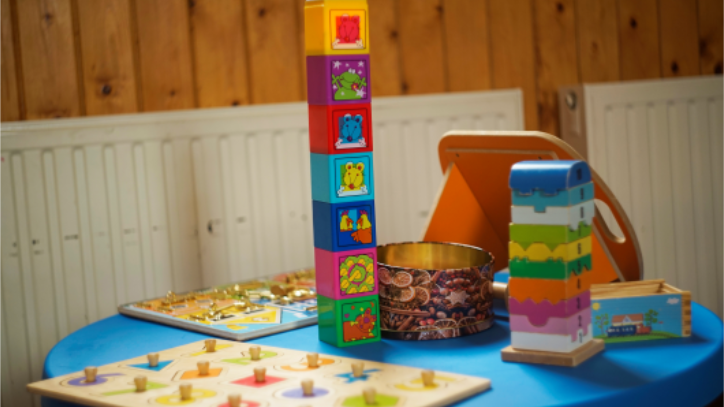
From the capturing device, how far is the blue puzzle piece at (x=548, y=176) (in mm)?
836

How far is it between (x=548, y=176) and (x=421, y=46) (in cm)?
121

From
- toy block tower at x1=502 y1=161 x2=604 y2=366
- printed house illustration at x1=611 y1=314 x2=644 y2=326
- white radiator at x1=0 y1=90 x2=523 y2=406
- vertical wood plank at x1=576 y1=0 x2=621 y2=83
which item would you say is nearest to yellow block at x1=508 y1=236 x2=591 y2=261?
toy block tower at x1=502 y1=161 x2=604 y2=366

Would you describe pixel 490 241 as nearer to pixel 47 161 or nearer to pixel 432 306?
pixel 432 306

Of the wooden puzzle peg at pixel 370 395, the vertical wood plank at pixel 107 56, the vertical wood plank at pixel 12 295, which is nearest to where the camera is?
the wooden puzzle peg at pixel 370 395

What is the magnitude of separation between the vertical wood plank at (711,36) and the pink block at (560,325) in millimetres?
1657

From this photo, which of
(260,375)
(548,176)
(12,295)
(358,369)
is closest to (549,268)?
(548,176)

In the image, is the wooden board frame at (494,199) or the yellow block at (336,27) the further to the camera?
the wooden board frame at (494,199)

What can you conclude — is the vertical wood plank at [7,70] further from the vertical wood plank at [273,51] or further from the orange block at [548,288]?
the orange block at [548,288]

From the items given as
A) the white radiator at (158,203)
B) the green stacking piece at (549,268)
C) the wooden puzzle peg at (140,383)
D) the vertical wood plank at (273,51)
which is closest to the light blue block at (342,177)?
the green stacking piece at (549,268)

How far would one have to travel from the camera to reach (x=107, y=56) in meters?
1.63

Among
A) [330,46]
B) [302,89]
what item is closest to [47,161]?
[302,89]

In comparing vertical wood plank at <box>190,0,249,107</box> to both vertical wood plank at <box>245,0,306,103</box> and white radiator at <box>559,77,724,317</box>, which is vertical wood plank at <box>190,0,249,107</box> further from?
white radiator at <box>559,77,724,317</box>

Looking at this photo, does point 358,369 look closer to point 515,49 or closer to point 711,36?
point 515,49

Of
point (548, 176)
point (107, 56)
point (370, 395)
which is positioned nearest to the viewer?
point (370, 395)
